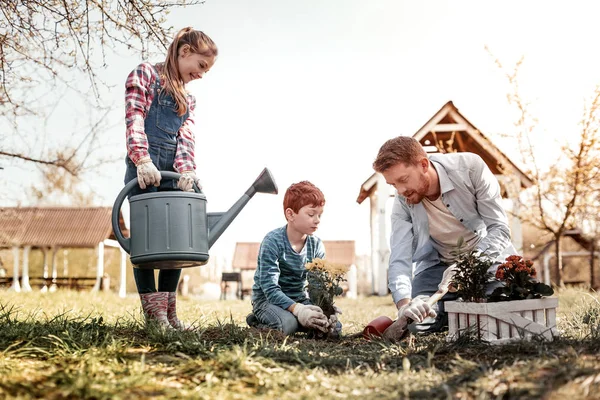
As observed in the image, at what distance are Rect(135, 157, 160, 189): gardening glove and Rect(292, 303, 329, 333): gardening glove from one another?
43.3 inches

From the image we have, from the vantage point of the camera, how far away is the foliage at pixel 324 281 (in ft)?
10.6

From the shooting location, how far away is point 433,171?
3.60 meters

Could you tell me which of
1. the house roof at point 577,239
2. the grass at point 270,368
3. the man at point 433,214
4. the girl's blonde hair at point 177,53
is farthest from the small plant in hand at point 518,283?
the house roof at point 577,239

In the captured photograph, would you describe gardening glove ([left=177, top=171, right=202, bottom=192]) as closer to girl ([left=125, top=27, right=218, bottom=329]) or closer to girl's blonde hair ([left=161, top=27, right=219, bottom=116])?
girl ([left=125, top=27, right=218, bottom=329])

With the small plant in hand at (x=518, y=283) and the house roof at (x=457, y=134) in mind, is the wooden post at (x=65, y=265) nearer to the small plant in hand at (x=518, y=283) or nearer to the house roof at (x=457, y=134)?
the house roof at (x=457, y=134)

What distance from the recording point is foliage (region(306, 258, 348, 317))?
3.22 meters

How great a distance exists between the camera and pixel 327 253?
19.7m

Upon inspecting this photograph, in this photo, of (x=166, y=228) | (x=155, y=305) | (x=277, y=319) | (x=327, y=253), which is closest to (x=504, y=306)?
(x=277, y=319)

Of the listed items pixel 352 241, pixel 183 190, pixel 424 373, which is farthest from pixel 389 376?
pixel 352 241

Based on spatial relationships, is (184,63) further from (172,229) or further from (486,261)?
(486,261)

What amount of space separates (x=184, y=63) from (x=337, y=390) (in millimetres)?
2071

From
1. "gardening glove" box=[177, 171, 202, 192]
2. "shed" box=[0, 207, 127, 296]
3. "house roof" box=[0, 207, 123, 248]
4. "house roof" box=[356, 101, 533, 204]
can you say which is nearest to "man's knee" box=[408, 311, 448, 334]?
"gardening glove" box=[177, 171, 202, 192]

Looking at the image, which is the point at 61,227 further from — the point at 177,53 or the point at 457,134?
the point at 177,53

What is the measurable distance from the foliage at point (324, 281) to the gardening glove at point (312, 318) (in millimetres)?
83
